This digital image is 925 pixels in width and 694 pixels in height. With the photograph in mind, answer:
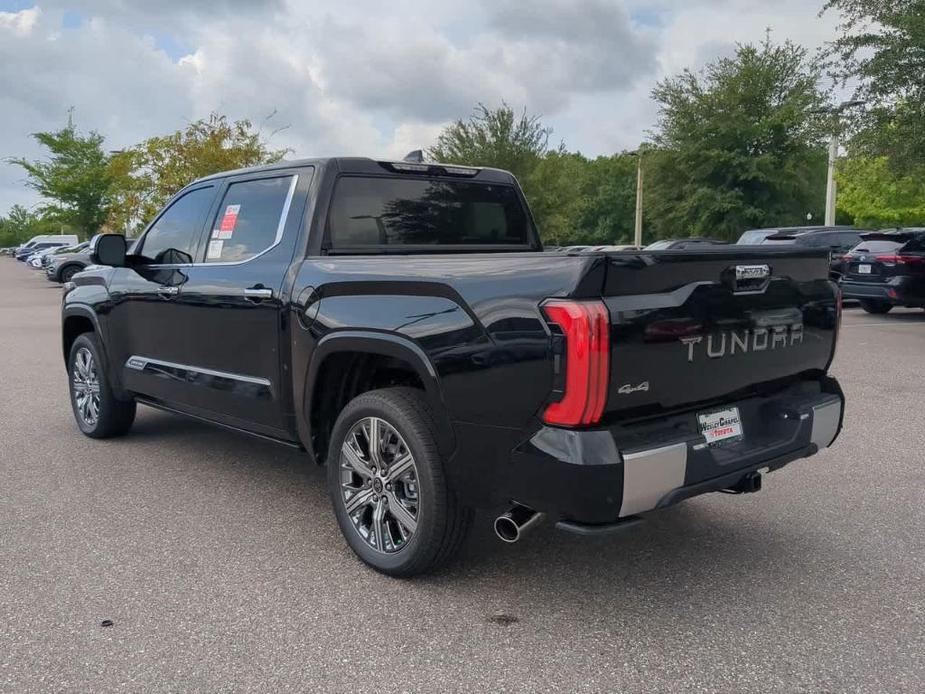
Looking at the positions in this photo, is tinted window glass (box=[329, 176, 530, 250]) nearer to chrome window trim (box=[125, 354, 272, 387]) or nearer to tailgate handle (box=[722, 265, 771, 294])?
chrome window trim (box=[125, 354, 272, 387])

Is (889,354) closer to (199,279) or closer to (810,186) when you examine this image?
(199,279)

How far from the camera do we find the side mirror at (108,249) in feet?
18.2

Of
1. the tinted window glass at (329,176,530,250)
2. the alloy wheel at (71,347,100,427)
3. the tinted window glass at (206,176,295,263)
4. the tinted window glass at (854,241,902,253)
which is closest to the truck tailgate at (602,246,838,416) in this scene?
the tinted window glass at (329,176,530,250)

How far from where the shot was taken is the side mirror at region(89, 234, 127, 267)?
5539mm

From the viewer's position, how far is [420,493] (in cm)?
356

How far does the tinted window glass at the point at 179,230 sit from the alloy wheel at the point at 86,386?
1091 millimetres

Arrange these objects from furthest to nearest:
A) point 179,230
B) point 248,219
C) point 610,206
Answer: point 610,206 → point 179,230 → point 248,219

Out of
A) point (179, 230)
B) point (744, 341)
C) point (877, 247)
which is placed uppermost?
point (179, 230)

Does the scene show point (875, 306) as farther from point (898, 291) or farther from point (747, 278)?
point (747, 278)

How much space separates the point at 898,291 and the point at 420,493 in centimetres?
1325

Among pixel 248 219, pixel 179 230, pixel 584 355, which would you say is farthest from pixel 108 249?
pixel 584 355

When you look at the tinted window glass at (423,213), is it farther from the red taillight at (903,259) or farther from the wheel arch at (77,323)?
the red taillight at (903,259)

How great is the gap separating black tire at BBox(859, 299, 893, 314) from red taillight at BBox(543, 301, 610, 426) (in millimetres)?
13742

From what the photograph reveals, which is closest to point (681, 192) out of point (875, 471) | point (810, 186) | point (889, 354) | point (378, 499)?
point (810, 186)
